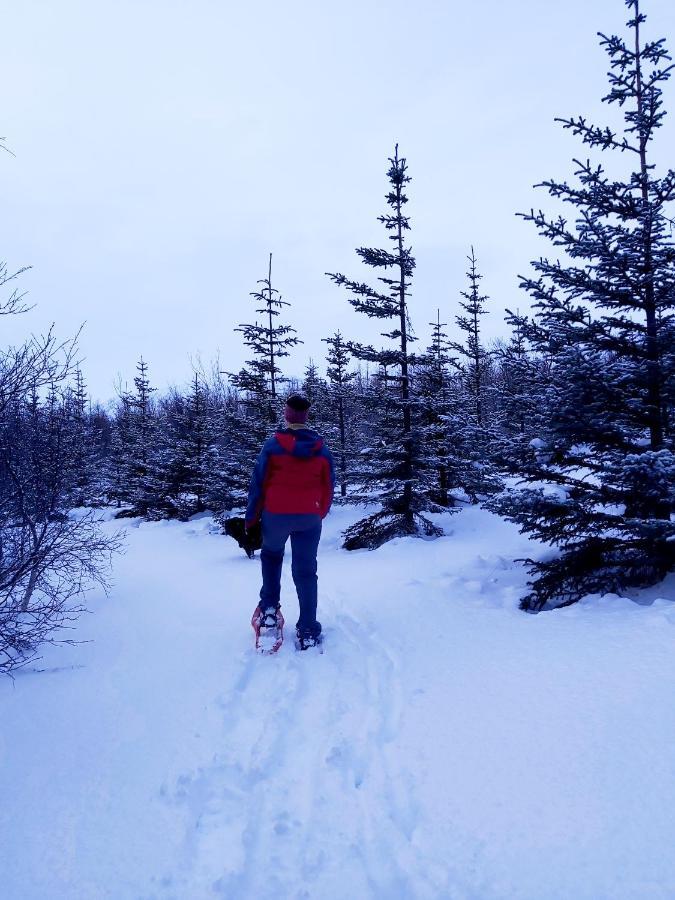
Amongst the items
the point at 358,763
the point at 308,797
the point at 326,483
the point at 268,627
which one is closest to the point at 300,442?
the point at 326,483

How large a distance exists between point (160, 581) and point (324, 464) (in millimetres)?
4955

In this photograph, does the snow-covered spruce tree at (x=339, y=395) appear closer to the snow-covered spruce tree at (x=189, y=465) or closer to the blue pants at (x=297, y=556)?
the snow-covered spruce tree at (x=189, y=465)

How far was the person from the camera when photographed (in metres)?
4.76

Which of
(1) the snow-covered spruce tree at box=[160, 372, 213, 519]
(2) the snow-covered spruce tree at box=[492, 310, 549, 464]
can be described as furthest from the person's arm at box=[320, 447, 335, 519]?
(1) the snow-covered spruce tree at box=[160, 372, 213, 519]

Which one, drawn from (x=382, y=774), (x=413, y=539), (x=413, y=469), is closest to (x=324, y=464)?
(x=382, y=774)

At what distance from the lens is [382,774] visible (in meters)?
2.77

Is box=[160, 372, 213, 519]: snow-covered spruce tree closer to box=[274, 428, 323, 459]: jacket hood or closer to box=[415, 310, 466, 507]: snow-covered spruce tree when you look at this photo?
box=[415, 310, 466, 507]: snow-covered spruce tree

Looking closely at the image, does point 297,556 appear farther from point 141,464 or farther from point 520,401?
point 141,464

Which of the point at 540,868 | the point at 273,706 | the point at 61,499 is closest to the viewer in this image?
the point at 540,868

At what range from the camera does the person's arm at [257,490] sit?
479cm

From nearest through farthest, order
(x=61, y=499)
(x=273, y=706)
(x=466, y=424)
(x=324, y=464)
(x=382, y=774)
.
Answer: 1. (x=382, y=774)
2. (x=273, y=706)
3. (x=324, y=464)
4. (x=466, y=424)
5. (x=61, y=499)

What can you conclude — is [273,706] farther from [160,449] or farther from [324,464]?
[160,449]

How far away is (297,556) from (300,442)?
1.15 meters

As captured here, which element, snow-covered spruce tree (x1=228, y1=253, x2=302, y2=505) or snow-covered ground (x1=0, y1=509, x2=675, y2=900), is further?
snow-covered spruce tree (x1=228, y1=253, x2=302, y2=505)
